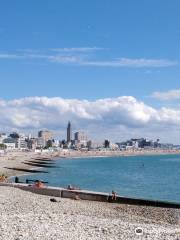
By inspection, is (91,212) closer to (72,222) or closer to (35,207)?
(35,207)

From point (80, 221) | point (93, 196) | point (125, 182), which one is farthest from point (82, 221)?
point (125, 182)

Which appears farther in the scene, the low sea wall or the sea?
the sea

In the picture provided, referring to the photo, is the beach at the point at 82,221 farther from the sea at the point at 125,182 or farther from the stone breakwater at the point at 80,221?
the sea at the point at 125,182

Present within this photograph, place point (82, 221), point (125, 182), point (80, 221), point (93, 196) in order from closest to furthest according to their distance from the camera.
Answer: point (80, 221)
point (82, 221)
point (93, 196)
point (125, 182)

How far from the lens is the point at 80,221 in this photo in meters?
23.0

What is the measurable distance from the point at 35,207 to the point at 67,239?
37.0ft

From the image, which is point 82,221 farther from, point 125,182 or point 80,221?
point 125,182

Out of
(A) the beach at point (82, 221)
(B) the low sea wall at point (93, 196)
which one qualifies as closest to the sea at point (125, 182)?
(B) the low sea wall at point (93, 196)

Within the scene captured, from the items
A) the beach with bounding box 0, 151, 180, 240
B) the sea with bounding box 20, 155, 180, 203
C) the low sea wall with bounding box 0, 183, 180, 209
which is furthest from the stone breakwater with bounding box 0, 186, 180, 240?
the sea with bounding box 20, 155, 180, 203

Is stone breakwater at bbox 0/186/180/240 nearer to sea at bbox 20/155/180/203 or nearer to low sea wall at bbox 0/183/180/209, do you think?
low sea wall at bbox 0/183/180/209

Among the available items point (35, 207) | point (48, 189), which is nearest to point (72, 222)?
point (35, 207)

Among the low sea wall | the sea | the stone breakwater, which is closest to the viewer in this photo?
the stone breakwater

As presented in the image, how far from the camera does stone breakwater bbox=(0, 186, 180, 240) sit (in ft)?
61.5

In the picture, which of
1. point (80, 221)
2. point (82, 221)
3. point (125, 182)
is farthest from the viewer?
point (125, 182)
